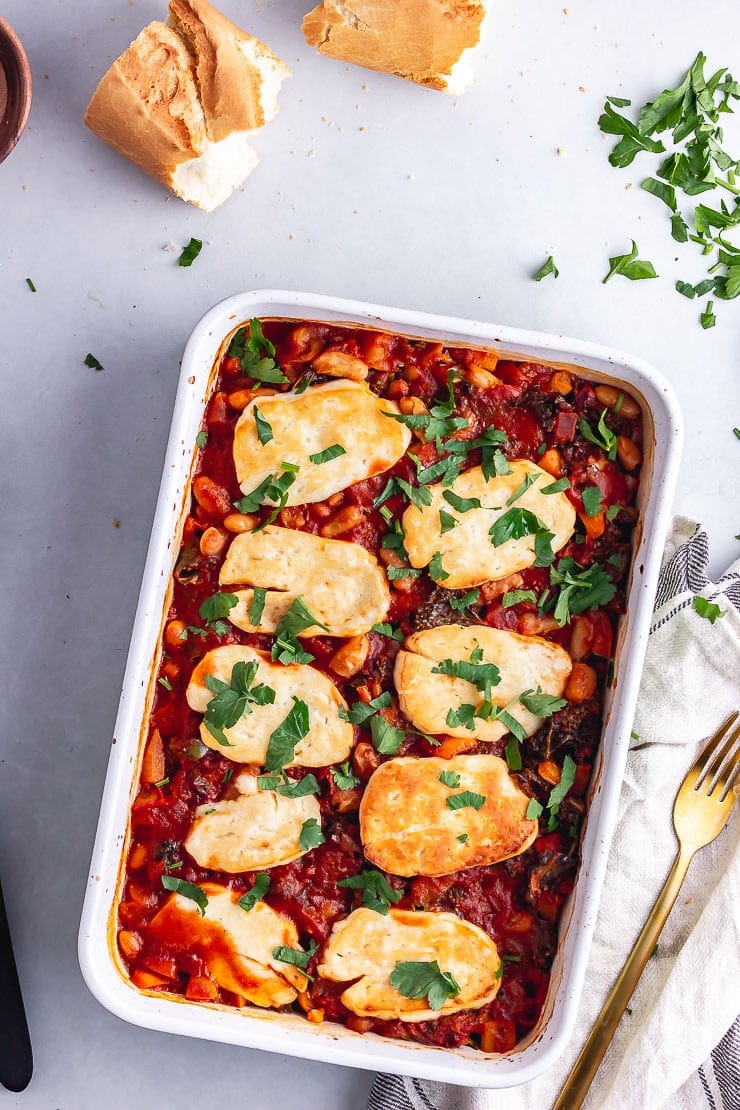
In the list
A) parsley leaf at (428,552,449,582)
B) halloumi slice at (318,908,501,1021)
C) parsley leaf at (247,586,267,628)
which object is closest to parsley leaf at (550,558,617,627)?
parsley leaf at (428,552,449,582)

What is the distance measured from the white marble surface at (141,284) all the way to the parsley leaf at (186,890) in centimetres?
47

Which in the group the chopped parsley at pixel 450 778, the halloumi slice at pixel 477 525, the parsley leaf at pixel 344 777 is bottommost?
the parsley leaf at pixel 344 777

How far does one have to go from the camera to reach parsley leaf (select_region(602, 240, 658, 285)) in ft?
9.53

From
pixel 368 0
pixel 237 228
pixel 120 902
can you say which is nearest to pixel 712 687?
pixel 120 902

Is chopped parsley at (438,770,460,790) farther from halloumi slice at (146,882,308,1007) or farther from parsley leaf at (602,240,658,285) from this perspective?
parsley leaf at (602,240,658,285)

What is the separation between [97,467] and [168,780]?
95 centimetres

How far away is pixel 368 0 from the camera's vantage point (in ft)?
8.74

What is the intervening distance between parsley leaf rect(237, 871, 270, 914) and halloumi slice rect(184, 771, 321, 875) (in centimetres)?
3

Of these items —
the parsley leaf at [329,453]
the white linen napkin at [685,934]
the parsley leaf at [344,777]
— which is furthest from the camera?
the white linen napkin at [685,934]

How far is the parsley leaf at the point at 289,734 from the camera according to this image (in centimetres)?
249

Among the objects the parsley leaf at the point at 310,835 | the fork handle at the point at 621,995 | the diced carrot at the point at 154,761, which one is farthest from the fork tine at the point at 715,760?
the diced carrot at the point at 154,761

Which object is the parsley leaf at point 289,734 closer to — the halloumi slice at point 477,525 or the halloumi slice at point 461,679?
the halloumi slice at point 461,679

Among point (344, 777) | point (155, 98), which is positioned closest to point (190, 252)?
point (155, 98)

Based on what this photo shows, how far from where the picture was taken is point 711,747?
9.30ft
